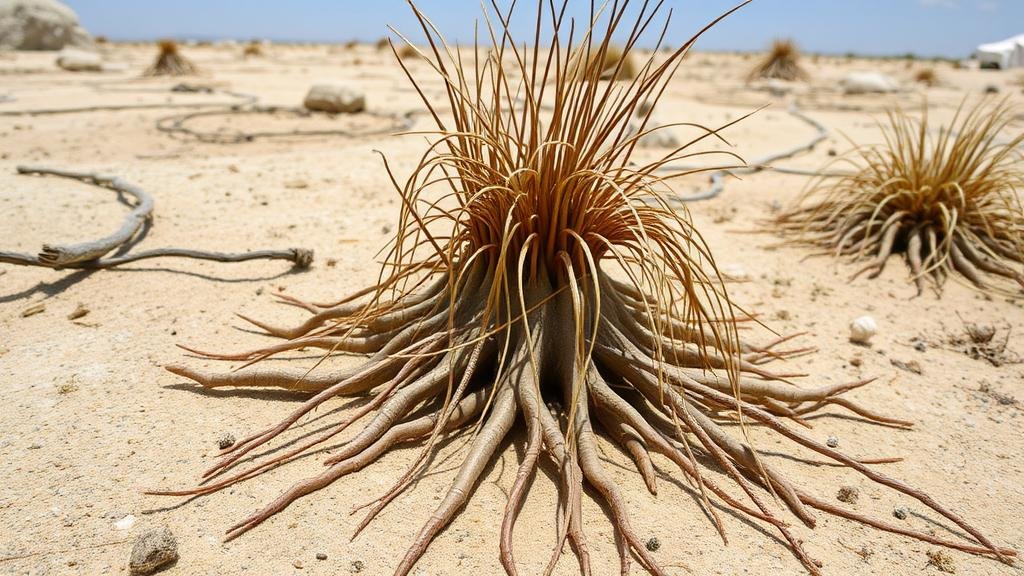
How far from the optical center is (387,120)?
8.45 meters

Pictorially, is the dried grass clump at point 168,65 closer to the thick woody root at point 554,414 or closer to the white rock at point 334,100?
the white rock at point 334,100

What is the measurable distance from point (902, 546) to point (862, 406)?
82cm

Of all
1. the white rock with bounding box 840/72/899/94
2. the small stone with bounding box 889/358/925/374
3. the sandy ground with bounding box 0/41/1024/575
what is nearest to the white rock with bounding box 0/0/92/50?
the sandy ground with bounding box 0/41/1024/575

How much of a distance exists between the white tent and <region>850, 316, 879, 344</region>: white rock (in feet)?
89.0

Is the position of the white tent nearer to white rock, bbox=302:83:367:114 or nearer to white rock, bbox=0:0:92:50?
white rock, bbox=302:83:367:114

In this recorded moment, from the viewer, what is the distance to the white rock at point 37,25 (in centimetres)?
1909

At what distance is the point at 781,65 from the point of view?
1568 centimetres

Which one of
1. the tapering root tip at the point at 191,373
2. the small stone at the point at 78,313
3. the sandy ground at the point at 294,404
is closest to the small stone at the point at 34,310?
the sandy ground at the point at 294,404

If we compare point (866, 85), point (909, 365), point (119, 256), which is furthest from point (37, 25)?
point (909, 365)

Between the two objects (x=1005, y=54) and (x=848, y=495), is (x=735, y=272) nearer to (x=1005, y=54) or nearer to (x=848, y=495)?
(x=848, y=495)

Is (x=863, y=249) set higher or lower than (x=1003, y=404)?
higher

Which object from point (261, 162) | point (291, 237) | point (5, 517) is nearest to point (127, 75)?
point (261, 162)

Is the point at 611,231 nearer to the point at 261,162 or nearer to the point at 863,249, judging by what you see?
the point at 863,249

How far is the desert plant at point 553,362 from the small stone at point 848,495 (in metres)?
0.06
